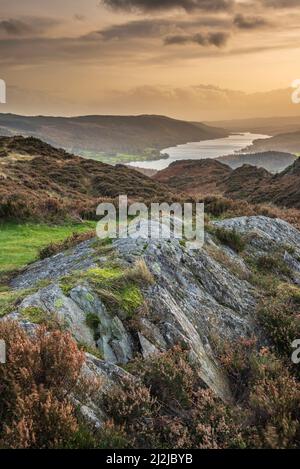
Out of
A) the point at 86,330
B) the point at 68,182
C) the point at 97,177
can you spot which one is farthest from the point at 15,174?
the point at 86,330

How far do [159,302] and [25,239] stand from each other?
11.1m

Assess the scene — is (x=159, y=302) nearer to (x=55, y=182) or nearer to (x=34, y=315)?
(x=34, y=315)

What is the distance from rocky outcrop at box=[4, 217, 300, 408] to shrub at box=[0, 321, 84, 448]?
82 centimetres

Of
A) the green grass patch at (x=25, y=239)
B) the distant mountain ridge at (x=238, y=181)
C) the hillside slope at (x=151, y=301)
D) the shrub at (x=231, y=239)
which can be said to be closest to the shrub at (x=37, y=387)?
the hillside slope at (x=151, y=301)

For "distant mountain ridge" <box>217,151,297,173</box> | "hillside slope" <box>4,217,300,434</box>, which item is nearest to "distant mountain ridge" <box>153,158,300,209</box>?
"hillside slope" <box>4,217,300,434</box>

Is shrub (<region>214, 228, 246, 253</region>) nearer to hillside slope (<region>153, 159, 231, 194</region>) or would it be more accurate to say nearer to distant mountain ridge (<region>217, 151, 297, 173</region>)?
hillside slope (<region>153, 159, 231, 194</region>)

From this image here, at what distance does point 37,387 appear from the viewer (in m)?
5.61

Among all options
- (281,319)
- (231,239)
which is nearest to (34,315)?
(281,319)

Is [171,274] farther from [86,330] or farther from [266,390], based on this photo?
[266,390]

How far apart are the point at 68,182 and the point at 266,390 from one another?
4303 centimetres

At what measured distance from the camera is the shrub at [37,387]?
5117mm

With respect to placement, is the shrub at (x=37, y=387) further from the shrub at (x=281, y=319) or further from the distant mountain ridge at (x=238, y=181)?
the distant mountain ridge at (x=238, y=181)

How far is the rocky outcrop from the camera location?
788 centimetres

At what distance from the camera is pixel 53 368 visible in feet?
19.1
